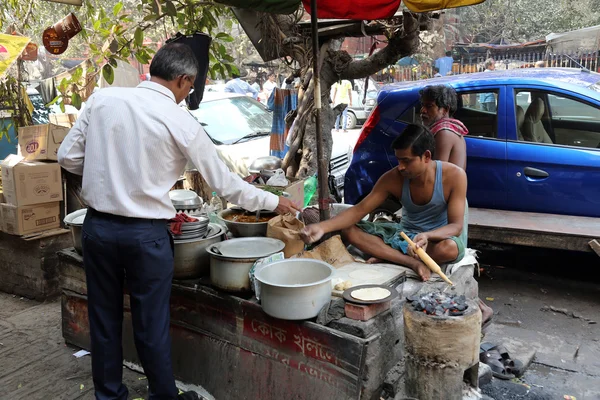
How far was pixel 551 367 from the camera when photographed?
12.6 feet

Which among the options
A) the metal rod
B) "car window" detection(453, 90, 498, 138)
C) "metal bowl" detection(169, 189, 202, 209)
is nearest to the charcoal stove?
the metal rod

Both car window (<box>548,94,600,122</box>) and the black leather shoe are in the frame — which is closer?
the black leather shoe

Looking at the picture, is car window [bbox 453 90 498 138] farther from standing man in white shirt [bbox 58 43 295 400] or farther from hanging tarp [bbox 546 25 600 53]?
hanging tarp [bbox 546 25 600 53]

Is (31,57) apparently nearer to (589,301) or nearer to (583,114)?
(583,114)

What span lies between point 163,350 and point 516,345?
108 inches

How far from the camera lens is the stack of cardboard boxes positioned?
5.15 metres

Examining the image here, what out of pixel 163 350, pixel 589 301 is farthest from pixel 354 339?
pixel 589 301

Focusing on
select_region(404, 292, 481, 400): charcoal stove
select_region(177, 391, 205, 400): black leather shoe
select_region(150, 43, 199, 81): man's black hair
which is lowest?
select_region(177, 391, 205, 400): black leather shoe

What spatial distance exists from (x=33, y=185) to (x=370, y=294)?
3812mm

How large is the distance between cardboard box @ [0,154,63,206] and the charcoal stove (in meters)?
4.02

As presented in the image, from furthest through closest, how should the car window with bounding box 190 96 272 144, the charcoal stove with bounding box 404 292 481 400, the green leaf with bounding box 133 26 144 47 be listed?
the car window with bounding box 190 96 272 144, the green leaf with bounding box 133 26 144 47, the charcoal stove with bounding box 404 292 481 400

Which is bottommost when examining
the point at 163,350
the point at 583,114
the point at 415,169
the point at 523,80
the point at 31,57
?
the point at 163,350

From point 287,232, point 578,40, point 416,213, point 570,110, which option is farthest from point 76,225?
point 578,40

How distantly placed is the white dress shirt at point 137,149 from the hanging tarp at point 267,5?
1.10m
